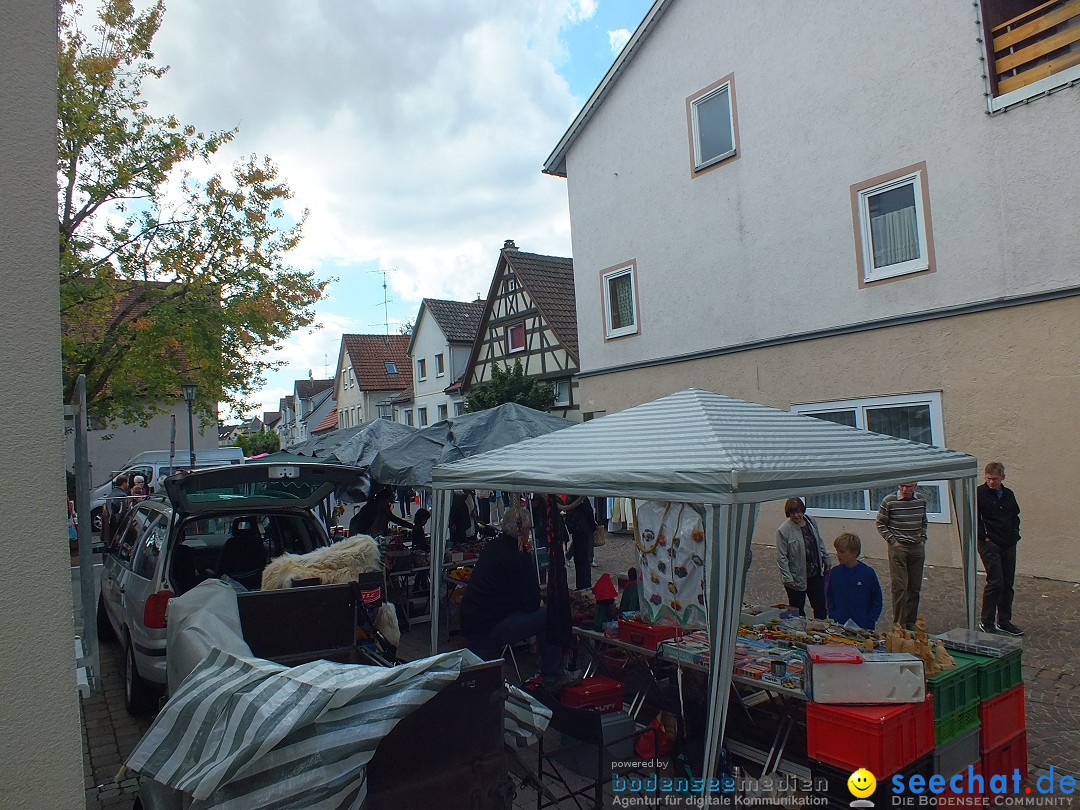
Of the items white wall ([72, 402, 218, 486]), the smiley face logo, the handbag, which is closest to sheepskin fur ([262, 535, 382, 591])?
the smiley face logo

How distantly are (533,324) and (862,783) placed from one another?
2145 centimetres

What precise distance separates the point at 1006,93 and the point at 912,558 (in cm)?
684

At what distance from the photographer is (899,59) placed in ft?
36.8

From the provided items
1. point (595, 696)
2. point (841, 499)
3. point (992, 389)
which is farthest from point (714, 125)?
point (595, 696)

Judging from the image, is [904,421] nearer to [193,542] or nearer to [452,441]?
[452,441]

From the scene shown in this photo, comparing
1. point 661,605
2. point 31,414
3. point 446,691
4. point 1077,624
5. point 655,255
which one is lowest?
point 1077,624

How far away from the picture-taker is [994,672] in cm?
452

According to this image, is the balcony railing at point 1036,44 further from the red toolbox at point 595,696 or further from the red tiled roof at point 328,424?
the red tiled roof at point 328,424

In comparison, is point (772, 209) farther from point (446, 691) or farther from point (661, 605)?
point (446, 691)

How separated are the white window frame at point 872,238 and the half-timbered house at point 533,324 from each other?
11191 mm

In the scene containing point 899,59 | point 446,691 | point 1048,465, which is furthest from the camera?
point 899,59

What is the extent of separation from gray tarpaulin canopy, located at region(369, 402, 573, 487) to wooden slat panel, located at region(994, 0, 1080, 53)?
8106mm

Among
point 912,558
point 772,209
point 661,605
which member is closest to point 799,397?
point 772,209

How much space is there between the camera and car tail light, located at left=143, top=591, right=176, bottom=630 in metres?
5.71
